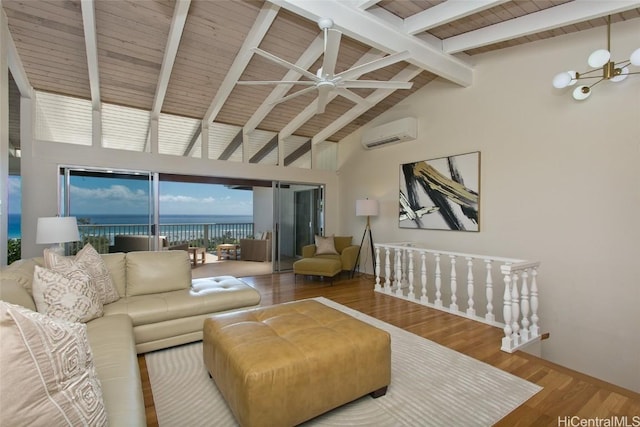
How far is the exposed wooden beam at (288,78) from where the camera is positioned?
3943mm

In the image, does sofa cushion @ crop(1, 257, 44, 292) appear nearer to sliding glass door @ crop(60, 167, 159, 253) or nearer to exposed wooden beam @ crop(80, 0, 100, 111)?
exposed wooden beam @ crop(80, 0, 100, 111)

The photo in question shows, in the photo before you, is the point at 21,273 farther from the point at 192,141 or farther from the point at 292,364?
the point at 192,141

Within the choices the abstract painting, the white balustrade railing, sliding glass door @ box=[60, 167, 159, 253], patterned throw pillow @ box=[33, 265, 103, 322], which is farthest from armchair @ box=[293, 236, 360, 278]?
patterned throw pillow @ box=[33, 265, 103, 322]

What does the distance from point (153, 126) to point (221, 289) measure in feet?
11.5

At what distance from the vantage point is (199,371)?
2338 mm

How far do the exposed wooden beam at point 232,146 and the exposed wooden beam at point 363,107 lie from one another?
67.3 inches

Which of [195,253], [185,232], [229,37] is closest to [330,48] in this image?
[229,37]

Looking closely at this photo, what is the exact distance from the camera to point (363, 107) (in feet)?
18.4

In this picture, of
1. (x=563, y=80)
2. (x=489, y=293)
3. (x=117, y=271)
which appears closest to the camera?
(x=117, y=271)

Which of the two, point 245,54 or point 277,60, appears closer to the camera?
point 277,60

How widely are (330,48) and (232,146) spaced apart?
3795 millimetres

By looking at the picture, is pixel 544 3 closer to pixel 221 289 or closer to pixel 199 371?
pixel 221 289

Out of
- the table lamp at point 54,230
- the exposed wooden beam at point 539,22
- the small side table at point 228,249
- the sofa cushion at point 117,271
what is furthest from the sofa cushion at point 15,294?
the small side table at point 228,249

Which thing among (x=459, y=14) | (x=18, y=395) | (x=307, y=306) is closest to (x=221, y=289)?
(x=307, y=306)
